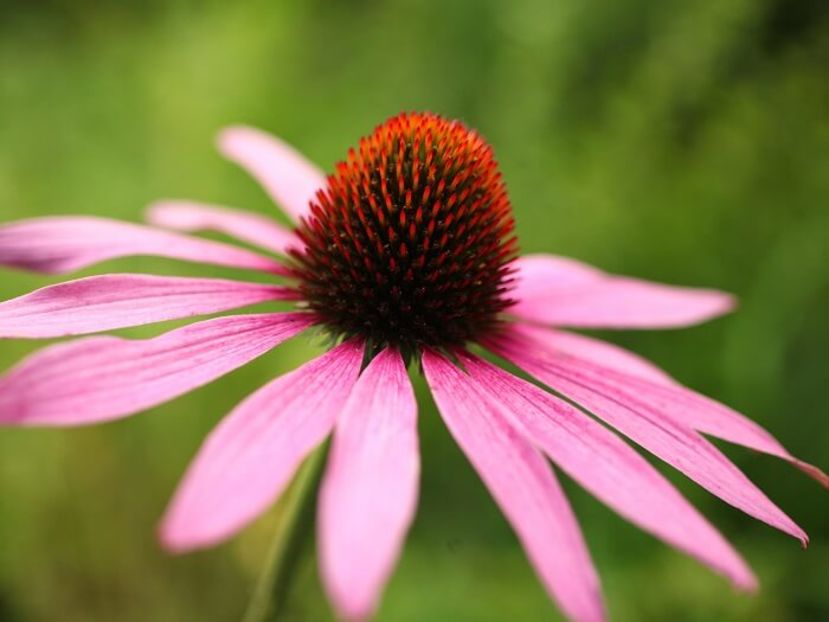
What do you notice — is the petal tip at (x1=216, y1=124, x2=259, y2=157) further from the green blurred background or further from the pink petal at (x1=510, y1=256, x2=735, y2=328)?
the pink petal at (x1=510, y1=256, x2=735, y2=328)

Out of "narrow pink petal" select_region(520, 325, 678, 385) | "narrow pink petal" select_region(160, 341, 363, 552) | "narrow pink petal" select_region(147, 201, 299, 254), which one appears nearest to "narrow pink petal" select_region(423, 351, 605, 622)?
"narrow pink petal" select_region(160, 341, 363, 552)

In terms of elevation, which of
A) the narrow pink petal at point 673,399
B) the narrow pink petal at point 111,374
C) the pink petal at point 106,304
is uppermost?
the pink petal at point 106,304

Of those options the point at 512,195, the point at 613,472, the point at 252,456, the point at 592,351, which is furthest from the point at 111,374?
the point at 512,195

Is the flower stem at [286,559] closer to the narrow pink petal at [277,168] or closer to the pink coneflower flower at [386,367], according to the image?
the pink coneflower flower at [386,367]

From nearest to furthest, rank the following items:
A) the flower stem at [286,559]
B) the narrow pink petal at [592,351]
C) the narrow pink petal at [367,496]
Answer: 1. the narrow pink petal at [367,496]
2. the flower stem at [286,559]
3. the narrow pink petal at [592,351]

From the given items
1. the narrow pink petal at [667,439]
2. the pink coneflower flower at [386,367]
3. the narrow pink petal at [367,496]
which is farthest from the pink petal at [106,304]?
the narrow pink petal at [667,439]

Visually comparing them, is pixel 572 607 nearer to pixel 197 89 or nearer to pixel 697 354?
pixel 697 354
